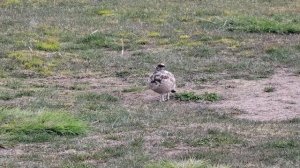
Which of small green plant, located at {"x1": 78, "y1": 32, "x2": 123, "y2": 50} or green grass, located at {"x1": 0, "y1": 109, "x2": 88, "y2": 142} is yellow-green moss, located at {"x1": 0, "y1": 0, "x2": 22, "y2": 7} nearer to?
small green plant, located at {"x1": 78, "y1": 32, "x2": 123, "y2": 50}

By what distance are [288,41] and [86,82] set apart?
6.03 metres

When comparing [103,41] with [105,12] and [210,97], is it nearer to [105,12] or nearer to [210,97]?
[105,12]

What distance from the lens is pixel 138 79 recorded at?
1516 centimetres

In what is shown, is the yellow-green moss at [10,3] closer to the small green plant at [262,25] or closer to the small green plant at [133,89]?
the small green plant at [262,25]

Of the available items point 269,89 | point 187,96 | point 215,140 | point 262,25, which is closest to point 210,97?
point 187,96

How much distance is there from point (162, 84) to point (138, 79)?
7.71 feet

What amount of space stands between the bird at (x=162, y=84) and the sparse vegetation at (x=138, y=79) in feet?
0.64

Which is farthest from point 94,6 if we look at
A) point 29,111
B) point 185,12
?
point 29,111

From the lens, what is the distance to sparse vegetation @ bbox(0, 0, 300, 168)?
9.48 m

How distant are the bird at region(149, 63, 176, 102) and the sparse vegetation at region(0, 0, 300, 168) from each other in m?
0.20

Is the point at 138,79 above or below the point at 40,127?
below

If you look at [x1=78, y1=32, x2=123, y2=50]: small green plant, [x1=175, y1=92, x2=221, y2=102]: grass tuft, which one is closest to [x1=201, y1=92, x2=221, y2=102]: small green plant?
[x1=175, y1=92, x2=221, y2=102]: grass tuft

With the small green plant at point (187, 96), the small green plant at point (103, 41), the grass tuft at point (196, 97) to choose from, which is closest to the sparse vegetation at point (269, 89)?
the grass tuft at point (196, 97)

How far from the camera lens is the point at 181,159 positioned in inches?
355
